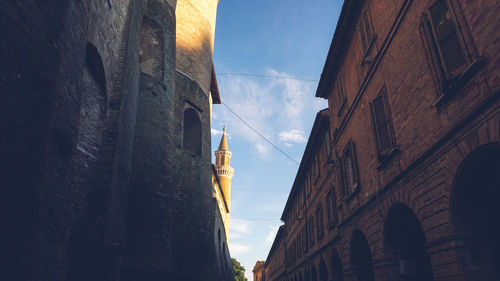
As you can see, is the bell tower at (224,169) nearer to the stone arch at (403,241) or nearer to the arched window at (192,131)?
Answer: the arched window at (192,131)

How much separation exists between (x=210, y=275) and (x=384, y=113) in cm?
932

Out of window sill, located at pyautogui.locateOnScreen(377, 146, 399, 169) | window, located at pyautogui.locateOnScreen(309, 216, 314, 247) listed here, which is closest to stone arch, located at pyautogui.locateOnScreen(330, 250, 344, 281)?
window, located at pyautogui.locateOnScreen(309, 216, 314, 247)

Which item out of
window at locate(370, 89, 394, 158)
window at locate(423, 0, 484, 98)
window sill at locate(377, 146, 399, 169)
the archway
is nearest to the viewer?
window at locate(423, 0, 484, 98)

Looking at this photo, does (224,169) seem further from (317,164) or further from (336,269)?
(336,269)

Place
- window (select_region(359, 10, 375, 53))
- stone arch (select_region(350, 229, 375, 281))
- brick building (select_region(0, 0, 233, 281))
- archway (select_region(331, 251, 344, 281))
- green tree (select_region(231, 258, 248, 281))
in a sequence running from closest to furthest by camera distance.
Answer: brick building (select_region(0, 0, 233, 281))
window (select_region(359, 10, 375, 53))
stone arch (select_region(350, 229, 375, 281))
archway (select_region(331, 251, 344, 281))
green tree (select_region(231, 258, 248, 281))

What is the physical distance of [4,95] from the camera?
3.86 metres

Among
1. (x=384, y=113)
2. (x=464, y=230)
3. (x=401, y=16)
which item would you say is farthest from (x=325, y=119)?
(x=464, y=230)

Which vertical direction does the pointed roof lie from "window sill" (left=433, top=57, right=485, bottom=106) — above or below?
above

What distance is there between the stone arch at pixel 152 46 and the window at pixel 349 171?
674cm

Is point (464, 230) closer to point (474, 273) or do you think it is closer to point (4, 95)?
point (474, 273)

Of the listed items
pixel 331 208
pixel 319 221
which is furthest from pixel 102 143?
pixel 319 221

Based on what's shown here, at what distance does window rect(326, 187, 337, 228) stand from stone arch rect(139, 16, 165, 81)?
7.78 metres

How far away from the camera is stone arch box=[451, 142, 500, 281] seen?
480cm

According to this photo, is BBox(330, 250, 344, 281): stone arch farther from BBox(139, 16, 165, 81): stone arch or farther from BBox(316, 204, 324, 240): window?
BBox(139, 16, 165, 81): stone arch
